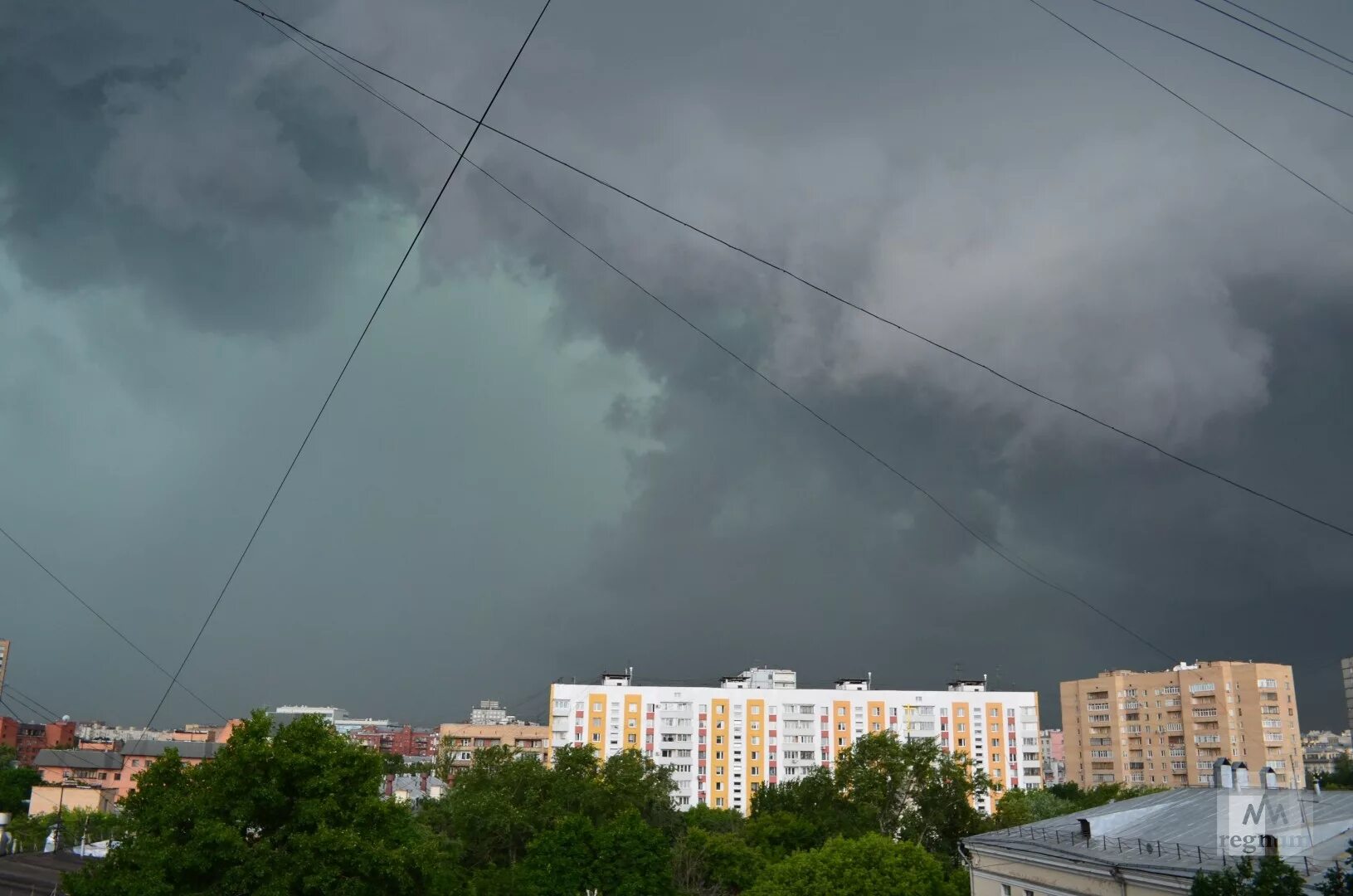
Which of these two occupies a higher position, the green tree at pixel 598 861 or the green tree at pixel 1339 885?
the green tree at pixel 1339 885

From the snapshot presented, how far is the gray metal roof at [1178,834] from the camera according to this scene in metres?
17.0

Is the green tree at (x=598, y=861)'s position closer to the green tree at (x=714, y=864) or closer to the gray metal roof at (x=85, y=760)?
the green tree at (x=714, y=864)

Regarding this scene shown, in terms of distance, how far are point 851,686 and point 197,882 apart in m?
86.8

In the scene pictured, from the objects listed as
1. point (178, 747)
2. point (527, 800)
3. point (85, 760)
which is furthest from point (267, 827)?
point (178, 747)

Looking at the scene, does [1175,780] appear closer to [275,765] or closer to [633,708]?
[633,708]

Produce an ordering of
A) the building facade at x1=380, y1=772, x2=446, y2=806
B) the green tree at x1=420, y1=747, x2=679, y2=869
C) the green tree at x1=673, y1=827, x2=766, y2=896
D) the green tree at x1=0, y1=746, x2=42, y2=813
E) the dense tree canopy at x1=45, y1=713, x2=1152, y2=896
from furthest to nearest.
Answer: the building facade at x1=380, y1=772, x2=446, y2=806
the green tree at x1=0, y1=746, x2=42, y2=813
the green tree at x1=420, y1=747, x2=679, y2=869
the green tree at x1=673, y1=827, x2=766, y2=896
the dense tree canopy at x1=45, y1=713, x2=1152, y2=896

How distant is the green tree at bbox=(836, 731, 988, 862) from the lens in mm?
59500

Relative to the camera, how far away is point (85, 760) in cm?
10300


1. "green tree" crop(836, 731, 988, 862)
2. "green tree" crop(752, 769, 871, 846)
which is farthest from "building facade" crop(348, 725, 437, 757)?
"green tree" crop(836, 731, 988, 862)

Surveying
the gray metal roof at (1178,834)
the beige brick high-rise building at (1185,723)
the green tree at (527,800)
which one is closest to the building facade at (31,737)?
the green tree at (527,800)

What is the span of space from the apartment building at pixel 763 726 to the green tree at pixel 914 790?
35.2 m

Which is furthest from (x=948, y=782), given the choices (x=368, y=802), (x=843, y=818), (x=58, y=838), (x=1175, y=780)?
(x=1175, y=780)

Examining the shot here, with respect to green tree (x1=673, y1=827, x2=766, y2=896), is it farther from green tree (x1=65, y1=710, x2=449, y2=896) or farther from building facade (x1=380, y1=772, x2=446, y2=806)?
building facade (x1=380, y1=772, x2=446, y2=806)

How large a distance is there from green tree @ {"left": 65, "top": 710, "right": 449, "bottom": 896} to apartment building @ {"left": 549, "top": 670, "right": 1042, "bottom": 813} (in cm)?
7514
